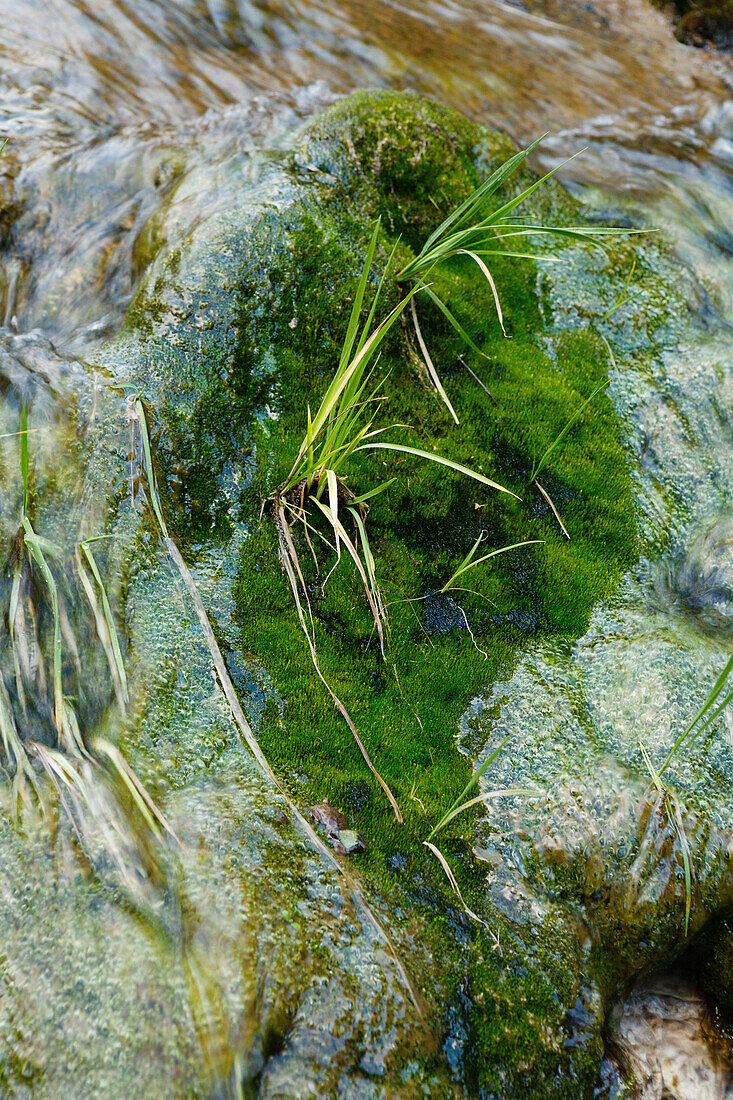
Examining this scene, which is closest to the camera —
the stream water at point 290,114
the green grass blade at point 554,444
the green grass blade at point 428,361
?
the green grass blade at point 554,444

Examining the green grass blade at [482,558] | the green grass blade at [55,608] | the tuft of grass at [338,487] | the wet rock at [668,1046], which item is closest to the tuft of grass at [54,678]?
the green grass blade at [55,608]

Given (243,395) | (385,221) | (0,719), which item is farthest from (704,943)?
(385,221)

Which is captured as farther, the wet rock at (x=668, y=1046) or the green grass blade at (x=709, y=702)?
the wet rock at (x=668, y=1046)

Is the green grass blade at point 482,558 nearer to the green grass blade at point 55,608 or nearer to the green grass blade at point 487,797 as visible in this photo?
the green grass blade at point 487,797

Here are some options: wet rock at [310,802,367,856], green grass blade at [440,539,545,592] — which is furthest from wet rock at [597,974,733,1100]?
green grass blade at [440,539,545,592]

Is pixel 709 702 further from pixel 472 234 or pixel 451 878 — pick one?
pixel 472 234

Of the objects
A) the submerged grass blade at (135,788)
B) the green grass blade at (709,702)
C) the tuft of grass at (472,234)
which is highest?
the tuft of grass at (472,234)

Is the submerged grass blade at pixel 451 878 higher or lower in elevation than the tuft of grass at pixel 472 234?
lower

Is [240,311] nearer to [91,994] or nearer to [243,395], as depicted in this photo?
[243,395]

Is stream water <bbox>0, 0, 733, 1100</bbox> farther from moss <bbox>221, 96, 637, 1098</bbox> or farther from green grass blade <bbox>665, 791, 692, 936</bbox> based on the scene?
moss <bbox>221, 96, 637, 1098</bbox>
